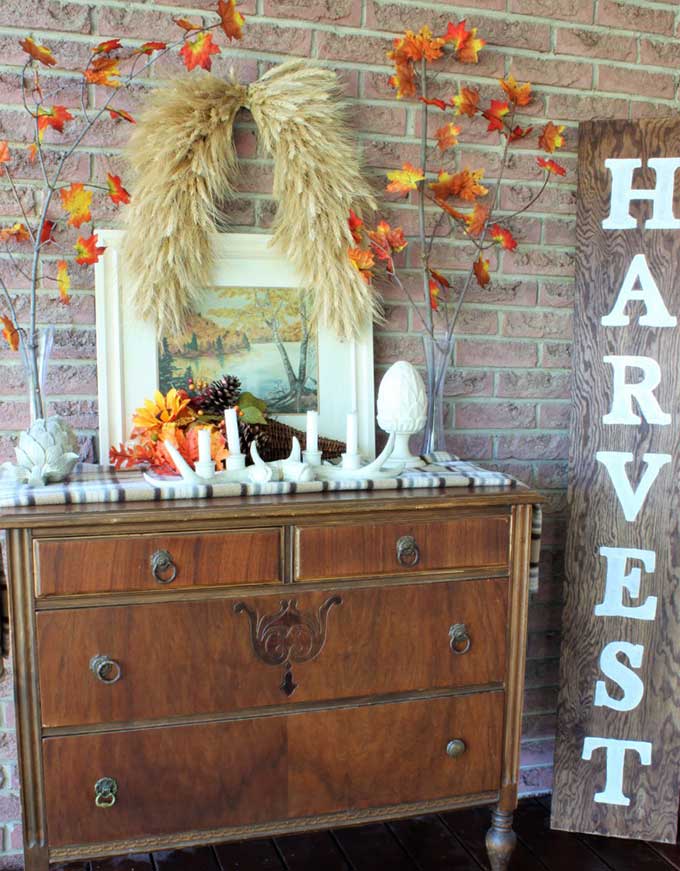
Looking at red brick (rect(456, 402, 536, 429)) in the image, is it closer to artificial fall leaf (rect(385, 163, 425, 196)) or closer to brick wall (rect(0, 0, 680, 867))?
brick wall (rect(0, 0, 680, 867))

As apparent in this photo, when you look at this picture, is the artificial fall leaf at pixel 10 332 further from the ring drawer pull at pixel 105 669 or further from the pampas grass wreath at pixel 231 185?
the ring drawer pull at pixel 105 669

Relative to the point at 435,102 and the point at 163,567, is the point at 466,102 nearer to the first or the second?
the point at 435,102

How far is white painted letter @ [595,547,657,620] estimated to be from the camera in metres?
2.00

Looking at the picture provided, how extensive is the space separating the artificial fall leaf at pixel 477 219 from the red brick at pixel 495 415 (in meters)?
0.46

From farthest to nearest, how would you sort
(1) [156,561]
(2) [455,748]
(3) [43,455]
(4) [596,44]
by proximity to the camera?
(4) [596,44], (2) [455,748], (3) [43,455], (1) [156,561]

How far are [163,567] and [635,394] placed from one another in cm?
127

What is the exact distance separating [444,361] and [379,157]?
545 millimetres

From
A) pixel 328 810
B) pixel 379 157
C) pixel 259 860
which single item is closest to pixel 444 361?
pixel 379 157

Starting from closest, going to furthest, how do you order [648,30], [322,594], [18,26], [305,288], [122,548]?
[122,548] → [322,594] → [18,26] → [305,288] → [648,30]

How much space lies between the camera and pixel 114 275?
71.4 inches

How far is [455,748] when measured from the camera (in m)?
1.64

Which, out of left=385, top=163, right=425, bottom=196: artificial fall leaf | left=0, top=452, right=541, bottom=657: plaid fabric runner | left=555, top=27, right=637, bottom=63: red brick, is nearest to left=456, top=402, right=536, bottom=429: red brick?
left=0, top=452, right=541, bottom=657: plaid fabric runner

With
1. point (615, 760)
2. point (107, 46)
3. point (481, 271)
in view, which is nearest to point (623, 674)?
point (615, 760)

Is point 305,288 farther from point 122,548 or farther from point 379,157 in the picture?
point 122,548
